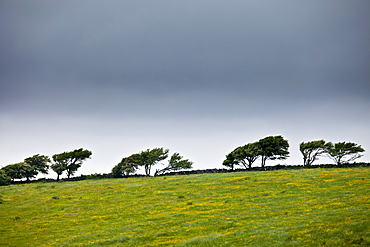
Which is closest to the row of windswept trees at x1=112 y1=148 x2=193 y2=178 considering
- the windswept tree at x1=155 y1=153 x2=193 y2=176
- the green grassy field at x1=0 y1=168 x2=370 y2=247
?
the windswept tree at x1=155 y1=153 x2=193 y2=176

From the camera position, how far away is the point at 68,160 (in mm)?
125000

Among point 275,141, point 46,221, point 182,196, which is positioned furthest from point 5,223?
point 275,141

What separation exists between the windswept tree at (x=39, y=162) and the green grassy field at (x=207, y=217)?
7295 cm

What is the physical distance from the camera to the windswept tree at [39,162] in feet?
407

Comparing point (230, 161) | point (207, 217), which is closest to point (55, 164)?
point (230, 161)

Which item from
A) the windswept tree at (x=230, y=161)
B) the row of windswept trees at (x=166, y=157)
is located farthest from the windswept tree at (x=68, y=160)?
the windswept tree at (x=230, y=161)

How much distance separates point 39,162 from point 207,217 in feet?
360

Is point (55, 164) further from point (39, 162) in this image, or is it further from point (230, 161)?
point (230, 161)

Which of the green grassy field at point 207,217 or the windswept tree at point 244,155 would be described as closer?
the green grassy field at point 207,217

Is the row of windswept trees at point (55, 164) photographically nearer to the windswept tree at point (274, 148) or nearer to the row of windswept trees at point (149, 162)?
the row of windswept trees at point (149, 162)

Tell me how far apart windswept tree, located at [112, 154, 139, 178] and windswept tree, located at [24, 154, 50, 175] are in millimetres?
25937

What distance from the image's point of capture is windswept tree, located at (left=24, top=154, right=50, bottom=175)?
407 feet

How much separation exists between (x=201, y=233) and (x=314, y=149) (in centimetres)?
9453

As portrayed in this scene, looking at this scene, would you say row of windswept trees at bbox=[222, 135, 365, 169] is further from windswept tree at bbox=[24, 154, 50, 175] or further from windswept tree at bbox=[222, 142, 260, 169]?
windswept tree at bbox=[24, 154, 50, 175]
